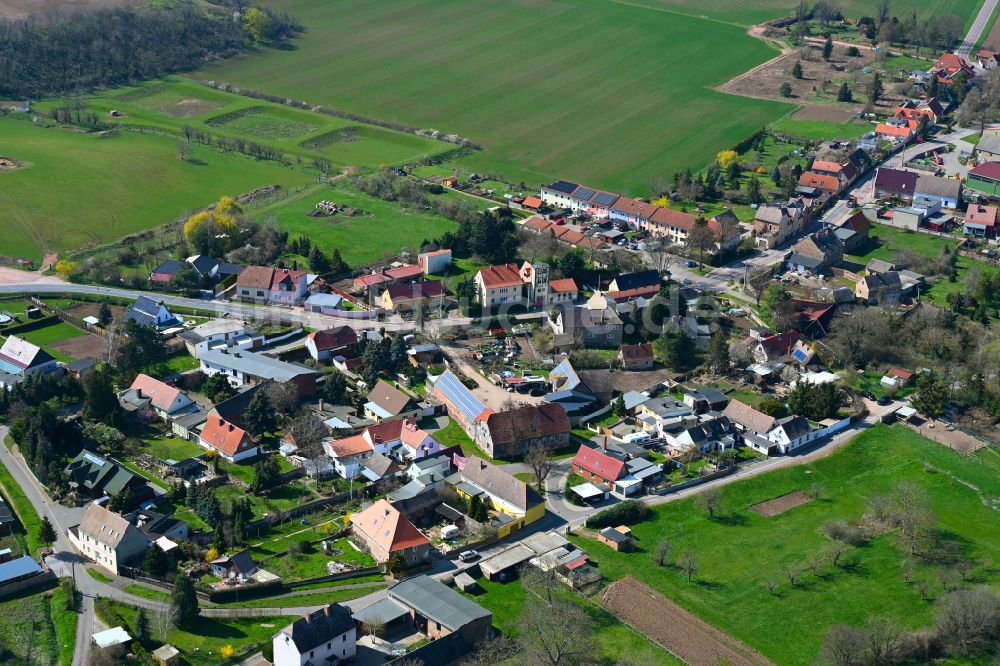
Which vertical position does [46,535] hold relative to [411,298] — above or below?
below

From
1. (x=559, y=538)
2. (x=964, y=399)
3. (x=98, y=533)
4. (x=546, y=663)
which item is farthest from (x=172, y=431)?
(x=964, y=399)

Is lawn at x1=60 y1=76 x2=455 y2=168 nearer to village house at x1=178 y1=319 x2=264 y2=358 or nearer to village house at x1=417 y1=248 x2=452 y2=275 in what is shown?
village house at x1=417 y1=248 x2=452 y2=275

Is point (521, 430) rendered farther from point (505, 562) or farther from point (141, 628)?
point (141, 628)

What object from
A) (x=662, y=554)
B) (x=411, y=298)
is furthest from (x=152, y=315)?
(x=662, y=554)

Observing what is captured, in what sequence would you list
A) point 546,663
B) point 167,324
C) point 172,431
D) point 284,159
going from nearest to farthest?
point 546,663, point 172,431, point 167,324, point 284,159

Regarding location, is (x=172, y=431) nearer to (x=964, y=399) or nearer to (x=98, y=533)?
(x=98, y=533)

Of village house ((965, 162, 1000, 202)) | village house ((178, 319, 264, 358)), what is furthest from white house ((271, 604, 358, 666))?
village house ((965, 162, 1000, 202))
